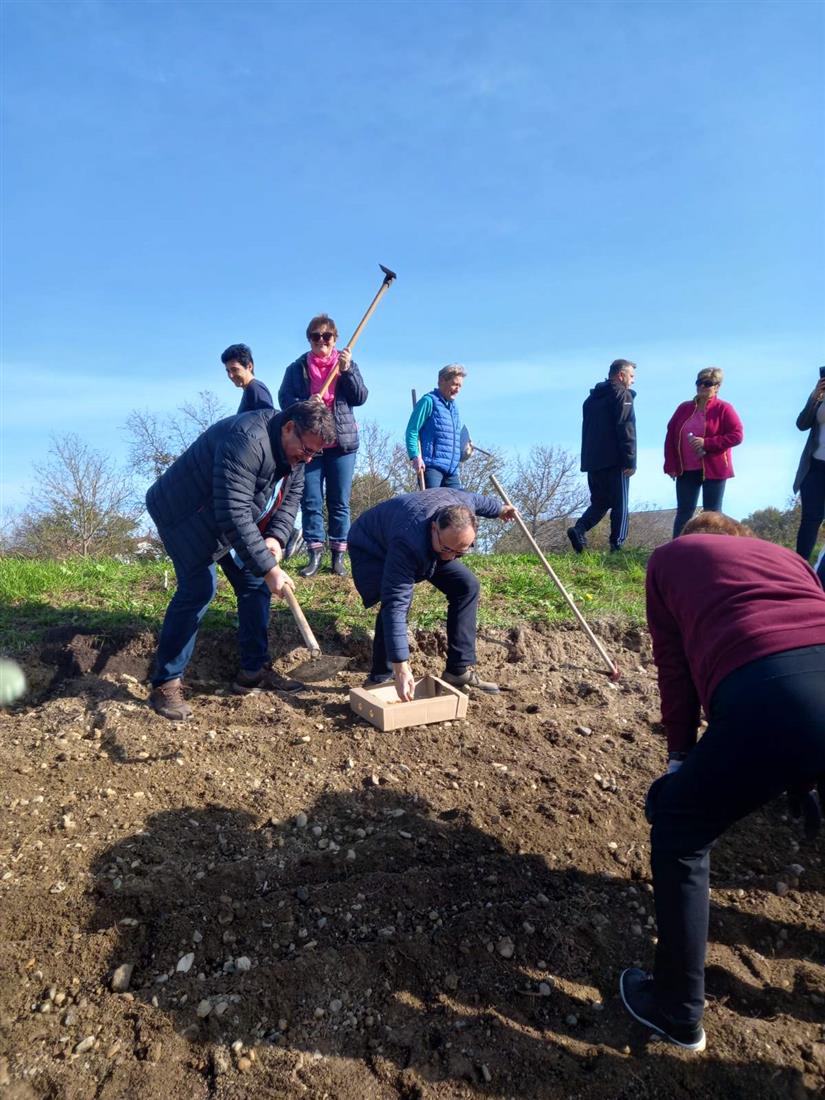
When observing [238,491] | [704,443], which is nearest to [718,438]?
[704,443]

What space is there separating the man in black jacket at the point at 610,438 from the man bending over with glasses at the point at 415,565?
308 cm

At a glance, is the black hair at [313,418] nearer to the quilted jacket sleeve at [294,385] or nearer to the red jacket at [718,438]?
the quilted jacket sleeve at [294,385]

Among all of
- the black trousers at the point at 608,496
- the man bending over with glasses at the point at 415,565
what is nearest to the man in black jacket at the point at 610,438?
the black trousers at the point at 608,496

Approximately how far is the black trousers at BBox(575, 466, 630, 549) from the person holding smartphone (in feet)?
6.02

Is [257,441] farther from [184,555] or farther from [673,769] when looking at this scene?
[673,769]

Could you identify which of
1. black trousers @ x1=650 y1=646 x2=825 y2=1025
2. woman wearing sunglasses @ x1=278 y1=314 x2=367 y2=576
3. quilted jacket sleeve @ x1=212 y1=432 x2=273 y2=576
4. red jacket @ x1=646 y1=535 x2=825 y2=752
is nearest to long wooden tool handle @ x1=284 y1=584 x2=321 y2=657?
quilted jacket sleeve @ x1=212 y1=432 x2=273 y2=576

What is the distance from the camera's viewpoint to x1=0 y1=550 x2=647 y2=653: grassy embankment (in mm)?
5551

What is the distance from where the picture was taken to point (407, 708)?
432cm

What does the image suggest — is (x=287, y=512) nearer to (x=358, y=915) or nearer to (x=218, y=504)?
(x=218, y=504)

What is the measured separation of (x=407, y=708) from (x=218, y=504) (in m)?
1.64

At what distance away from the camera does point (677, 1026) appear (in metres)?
2.25

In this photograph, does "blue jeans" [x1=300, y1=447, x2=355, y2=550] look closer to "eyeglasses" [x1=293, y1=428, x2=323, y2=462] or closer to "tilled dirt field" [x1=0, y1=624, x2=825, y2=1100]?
"eyeglasses" [x1=293, y1=428, x2=323, y2=462]

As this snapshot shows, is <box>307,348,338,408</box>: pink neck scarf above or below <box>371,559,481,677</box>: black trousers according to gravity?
above

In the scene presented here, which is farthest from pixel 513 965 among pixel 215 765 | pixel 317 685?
pixel 317 685
